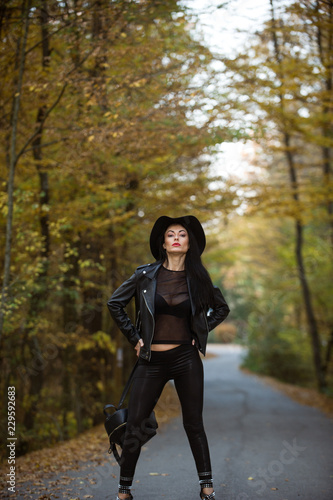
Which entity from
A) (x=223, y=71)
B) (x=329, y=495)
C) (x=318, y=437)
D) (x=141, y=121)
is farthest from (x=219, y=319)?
(x=223, y=71)

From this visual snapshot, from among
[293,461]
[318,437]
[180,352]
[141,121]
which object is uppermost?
[141,121]

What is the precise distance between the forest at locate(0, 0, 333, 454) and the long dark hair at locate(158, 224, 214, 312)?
2.66 metres

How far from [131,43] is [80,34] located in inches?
29.6

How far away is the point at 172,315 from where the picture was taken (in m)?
3.88

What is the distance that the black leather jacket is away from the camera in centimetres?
381

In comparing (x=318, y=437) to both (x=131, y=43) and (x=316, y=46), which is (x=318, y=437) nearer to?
(x=131, y=43)

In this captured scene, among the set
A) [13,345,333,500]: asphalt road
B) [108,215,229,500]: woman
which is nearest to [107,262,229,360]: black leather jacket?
[108,215,229,500]: woman

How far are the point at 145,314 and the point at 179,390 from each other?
64 cm

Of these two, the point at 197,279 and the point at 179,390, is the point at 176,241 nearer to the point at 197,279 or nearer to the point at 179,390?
the point at 197,279

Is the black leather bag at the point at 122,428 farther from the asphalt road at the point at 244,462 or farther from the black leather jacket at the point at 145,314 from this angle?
the asphalt road at the point at 244,462

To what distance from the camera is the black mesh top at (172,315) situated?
3846mm

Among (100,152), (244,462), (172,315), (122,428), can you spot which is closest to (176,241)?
(172,315)

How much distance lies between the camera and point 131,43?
7496mm

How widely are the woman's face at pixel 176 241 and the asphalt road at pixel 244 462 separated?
6.97 feet
